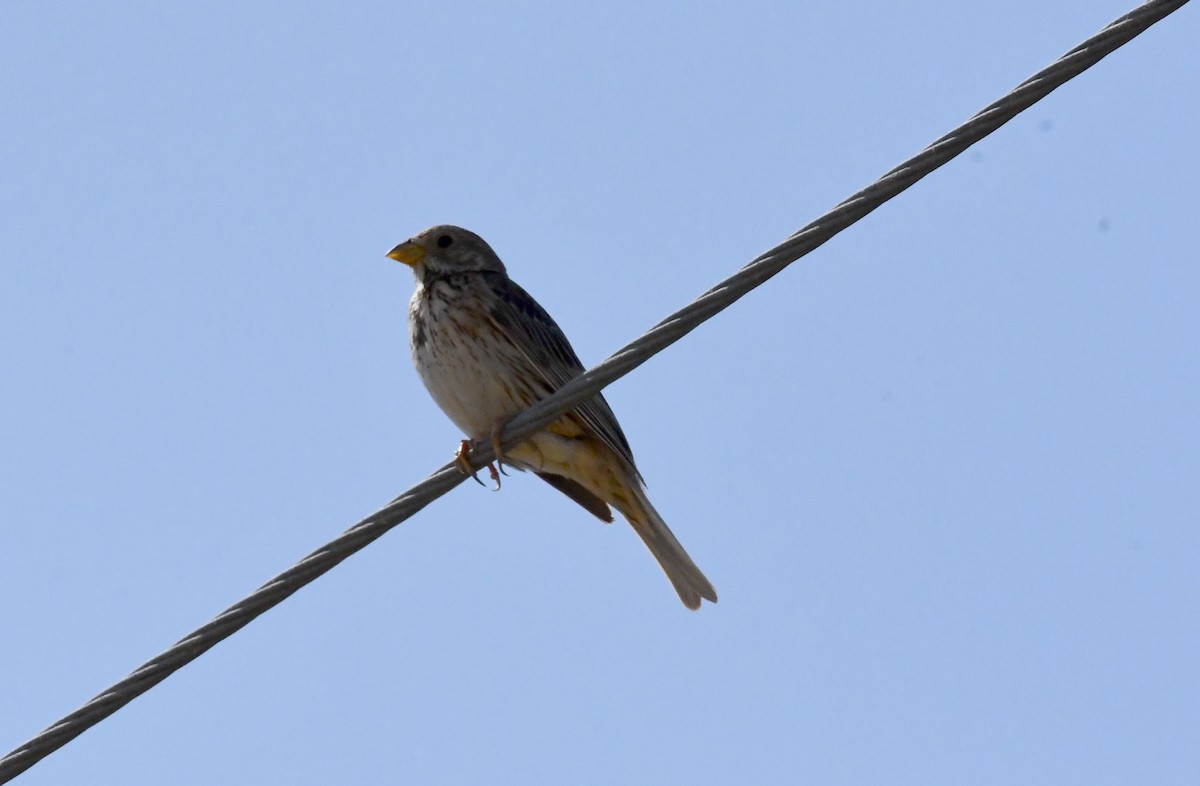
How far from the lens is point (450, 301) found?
761 cm

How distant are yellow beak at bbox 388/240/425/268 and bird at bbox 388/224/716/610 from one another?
0.53 ft

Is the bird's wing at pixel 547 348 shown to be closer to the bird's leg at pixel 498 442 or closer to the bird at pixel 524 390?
the bird at pixel 524 390

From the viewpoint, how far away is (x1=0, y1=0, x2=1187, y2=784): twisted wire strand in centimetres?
474

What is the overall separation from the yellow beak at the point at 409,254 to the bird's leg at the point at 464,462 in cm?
139

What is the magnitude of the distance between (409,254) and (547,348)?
2.88 ft


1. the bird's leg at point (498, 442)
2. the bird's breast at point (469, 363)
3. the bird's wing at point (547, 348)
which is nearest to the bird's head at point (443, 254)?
the bird's wing at point (547, 348)

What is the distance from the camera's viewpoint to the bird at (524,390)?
725cm

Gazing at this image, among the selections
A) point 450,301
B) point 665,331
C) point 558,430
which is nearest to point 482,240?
point 450,301

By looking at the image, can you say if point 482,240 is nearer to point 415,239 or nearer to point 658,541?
point 415,239

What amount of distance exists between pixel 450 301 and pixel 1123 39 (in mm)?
3497

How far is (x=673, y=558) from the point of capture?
7617 mm

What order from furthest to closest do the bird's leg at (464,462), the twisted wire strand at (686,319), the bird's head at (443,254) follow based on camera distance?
the bird's head at (443,254), the bird's leg at (464,462), the twisted wire strand at (686,319)

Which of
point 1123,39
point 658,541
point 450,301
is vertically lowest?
point 658,541

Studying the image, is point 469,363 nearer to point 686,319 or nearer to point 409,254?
point 409,254
